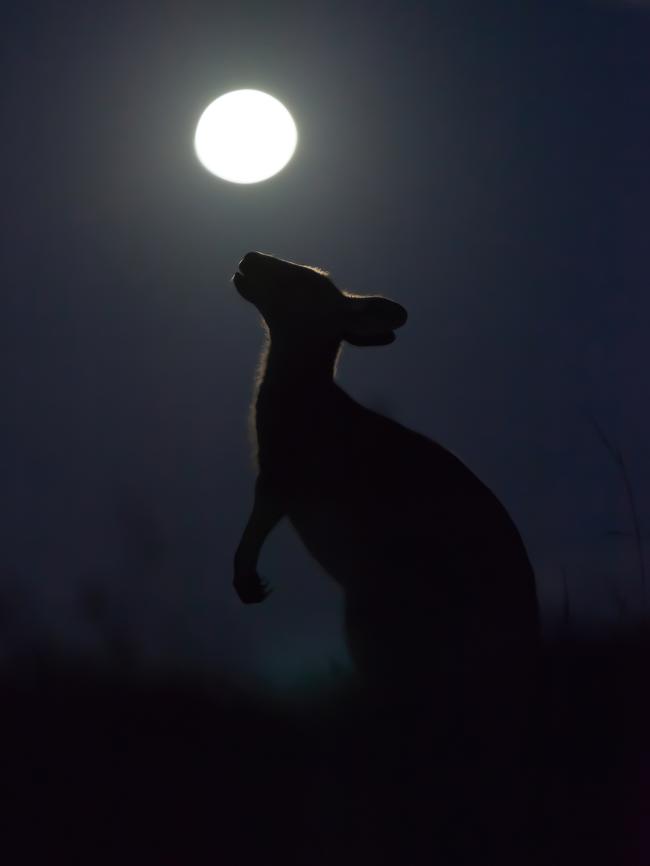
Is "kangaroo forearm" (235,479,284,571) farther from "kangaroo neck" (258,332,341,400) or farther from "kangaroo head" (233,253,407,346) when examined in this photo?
"kangaroo head" (233,253,407,346)

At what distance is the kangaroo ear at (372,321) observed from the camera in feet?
14.1

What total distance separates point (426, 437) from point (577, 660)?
107 centimetres

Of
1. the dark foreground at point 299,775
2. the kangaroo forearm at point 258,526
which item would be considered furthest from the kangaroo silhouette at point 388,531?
the dark foreground at point 299,775

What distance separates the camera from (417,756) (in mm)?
2863

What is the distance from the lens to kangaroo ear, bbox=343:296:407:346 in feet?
14.1

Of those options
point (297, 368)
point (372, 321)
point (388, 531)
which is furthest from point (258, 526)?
point (372, 321)

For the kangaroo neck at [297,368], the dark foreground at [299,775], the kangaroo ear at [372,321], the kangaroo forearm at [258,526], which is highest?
the kangaroo ear at [372,321]

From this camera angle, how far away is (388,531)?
3.46m

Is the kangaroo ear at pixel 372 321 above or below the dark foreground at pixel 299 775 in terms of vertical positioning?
above

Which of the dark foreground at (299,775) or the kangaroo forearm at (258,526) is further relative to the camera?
the kangaroo forearm at (258,526)

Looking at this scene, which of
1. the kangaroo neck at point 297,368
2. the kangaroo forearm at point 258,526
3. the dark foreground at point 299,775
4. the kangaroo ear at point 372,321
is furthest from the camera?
the kangaroo ear at point 372,321

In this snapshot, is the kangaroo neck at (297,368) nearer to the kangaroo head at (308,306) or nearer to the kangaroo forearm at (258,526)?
the kangaroo head at (308,306)

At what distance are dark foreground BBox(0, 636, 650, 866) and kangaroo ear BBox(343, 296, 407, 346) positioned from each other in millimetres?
1700

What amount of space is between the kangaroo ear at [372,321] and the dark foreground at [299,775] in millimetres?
1700
